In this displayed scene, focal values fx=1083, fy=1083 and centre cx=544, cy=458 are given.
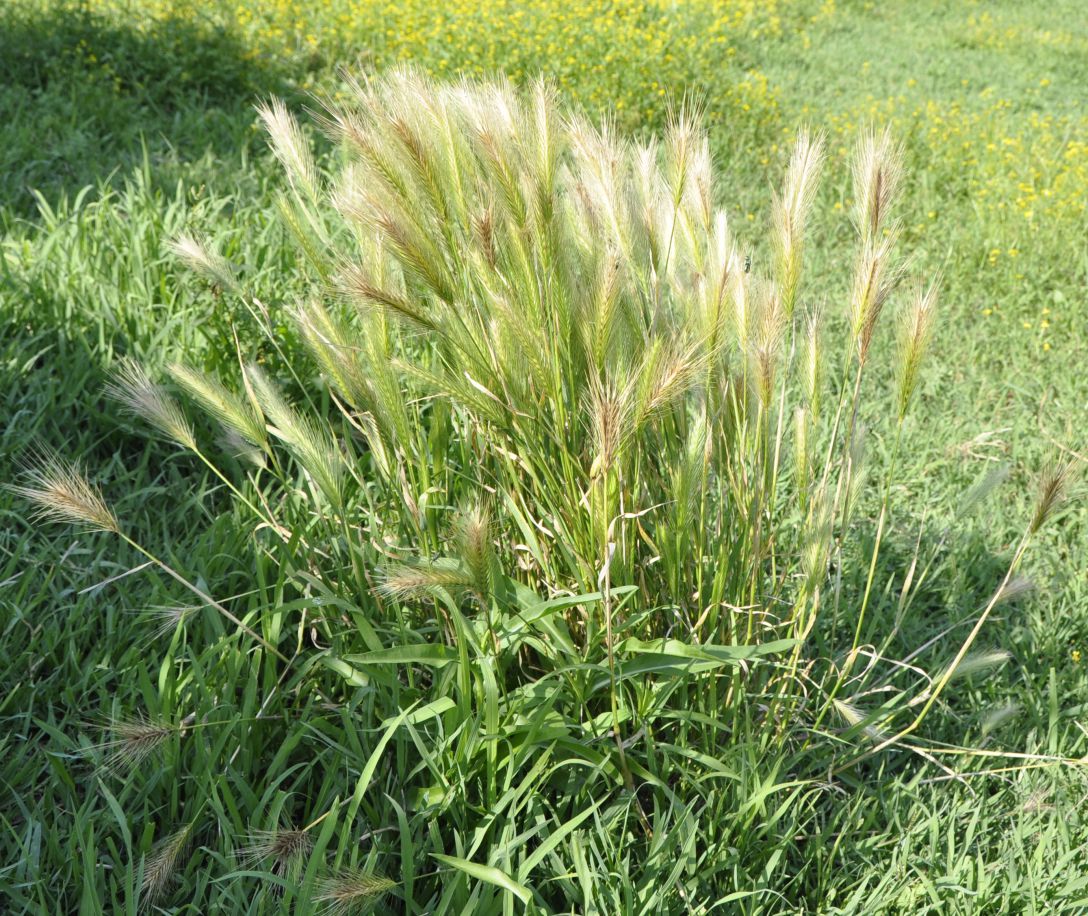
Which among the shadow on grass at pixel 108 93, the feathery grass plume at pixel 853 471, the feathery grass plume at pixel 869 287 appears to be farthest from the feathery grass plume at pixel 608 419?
the shadow on grass at pixel 108 93

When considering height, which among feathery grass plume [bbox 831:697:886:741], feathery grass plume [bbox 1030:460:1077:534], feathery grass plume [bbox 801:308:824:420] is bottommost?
feathery grass plume [bbox 831:697:886:741]

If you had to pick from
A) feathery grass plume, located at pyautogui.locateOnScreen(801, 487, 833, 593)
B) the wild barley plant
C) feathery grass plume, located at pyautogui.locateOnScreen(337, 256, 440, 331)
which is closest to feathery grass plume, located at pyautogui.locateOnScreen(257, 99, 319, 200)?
the wild barley plant

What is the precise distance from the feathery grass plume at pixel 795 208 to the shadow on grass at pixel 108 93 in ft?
10.1

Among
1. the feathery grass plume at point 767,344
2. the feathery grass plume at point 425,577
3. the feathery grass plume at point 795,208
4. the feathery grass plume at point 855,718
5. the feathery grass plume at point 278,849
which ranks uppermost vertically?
the feathery grass plume at point 795,208

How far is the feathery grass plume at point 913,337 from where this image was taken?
1556 millimetres

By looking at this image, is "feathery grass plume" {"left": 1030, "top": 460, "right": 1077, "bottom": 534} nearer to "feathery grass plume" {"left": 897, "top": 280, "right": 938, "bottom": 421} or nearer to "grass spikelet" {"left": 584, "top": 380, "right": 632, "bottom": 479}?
"feathery grass plume" {"left": 897, "top": 280, "right": 938, "bottom": 421}

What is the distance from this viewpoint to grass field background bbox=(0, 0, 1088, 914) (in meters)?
1.69

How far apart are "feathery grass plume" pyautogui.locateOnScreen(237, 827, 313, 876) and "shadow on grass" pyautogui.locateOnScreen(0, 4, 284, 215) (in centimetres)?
298

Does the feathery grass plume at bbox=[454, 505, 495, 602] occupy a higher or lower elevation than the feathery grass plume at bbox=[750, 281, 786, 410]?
lower

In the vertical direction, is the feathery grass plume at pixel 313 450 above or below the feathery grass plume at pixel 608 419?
below

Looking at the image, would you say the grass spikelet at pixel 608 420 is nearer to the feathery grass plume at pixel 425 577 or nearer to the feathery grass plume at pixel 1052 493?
the feathery grass plume at pixel 425 577

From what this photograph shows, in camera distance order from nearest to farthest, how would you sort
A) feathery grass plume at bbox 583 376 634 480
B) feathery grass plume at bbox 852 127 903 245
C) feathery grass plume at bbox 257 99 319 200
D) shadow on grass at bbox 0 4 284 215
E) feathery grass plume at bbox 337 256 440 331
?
feathery grass plume at bbox 583 376 634 480
feathery grass plume at bbox 337 256 440 331
feathery grass plume at bbox 852 127 903 245
feathery grass plume at bbox 257 99 319 200
shadow on grass at bbox 0 4 284 215

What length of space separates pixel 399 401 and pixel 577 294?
32 cm

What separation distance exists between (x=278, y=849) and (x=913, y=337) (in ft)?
3.79
